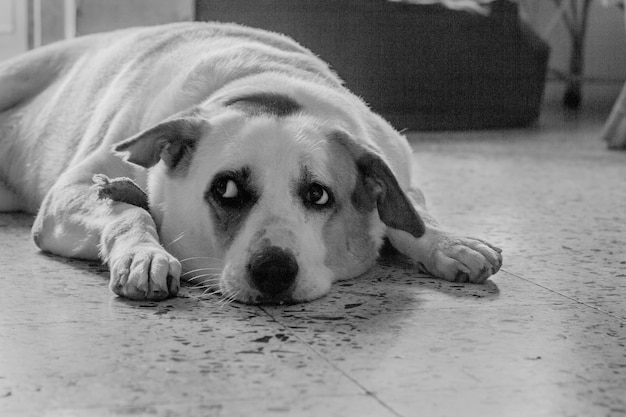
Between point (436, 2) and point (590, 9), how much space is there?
3354 millimetres

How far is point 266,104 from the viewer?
2.62 metres

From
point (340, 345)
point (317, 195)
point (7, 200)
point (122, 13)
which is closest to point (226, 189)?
point (317, 195)

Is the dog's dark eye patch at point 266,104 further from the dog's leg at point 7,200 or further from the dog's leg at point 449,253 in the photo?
the dog's leg at point 7,200

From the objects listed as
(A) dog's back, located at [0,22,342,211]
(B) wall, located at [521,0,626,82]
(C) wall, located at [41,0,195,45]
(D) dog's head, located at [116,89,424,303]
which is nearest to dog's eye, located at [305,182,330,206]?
(D) dog's head, located at [116,89,424,303]

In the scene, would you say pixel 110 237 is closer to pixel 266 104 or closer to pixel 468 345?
pixel 266 104

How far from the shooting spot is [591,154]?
5602mm

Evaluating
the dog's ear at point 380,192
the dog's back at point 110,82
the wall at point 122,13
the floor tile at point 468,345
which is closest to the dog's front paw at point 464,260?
the dog's ear at point 380,192

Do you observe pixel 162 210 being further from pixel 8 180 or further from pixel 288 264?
pixel 8 180

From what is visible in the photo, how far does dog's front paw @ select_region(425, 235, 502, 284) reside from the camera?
8.54 ft

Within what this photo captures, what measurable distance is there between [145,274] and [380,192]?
663 millimetres

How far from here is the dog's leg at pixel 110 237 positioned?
232cm

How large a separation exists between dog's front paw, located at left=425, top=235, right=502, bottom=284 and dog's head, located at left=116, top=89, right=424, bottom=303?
0.13 metres

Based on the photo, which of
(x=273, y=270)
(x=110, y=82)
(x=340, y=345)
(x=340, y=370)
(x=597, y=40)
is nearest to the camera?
(x=340, y=370)

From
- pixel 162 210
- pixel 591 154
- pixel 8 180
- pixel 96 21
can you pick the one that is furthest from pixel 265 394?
pixel 96 21
